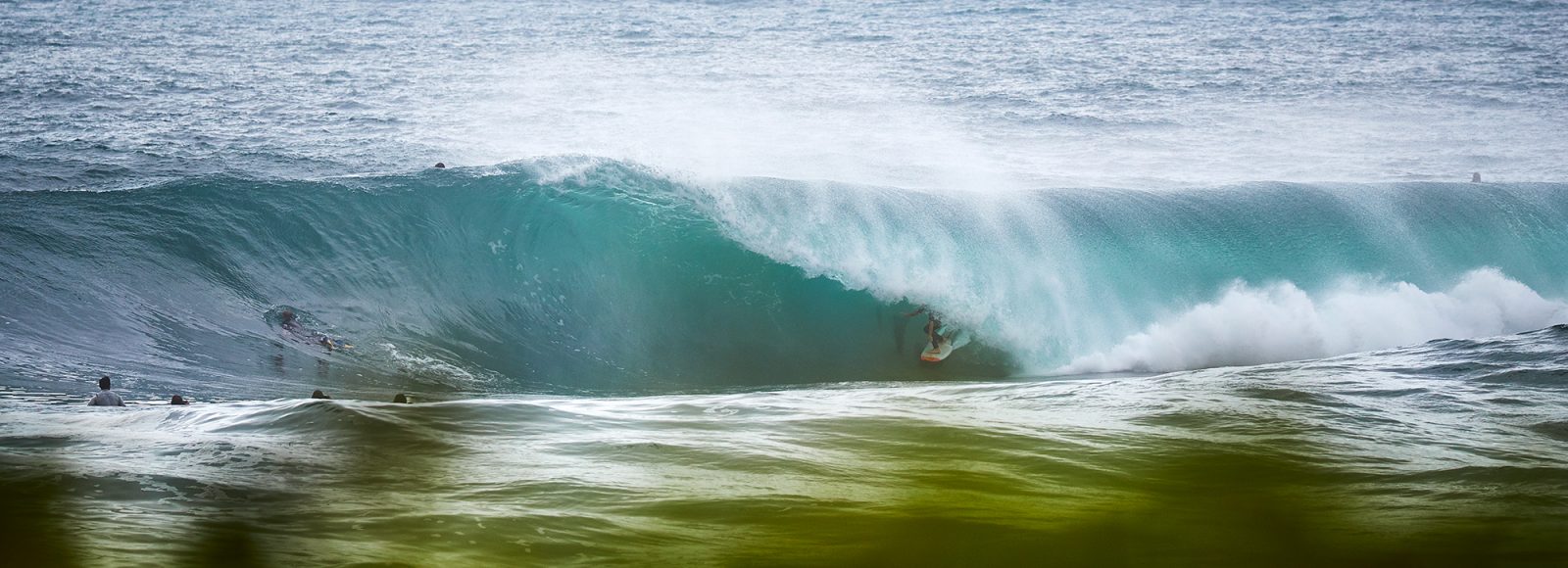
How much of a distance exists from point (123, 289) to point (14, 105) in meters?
11.6

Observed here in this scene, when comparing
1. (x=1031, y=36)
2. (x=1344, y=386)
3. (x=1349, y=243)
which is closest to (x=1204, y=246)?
(x=1349, y=243)

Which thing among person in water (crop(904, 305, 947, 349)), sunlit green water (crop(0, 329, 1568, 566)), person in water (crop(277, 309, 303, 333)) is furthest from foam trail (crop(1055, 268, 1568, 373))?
person in water (crop(277, 309, 303, 333))

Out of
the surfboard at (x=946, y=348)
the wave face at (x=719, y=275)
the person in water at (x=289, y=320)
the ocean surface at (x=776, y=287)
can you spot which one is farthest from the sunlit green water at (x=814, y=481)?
the surfboard at (x=946, y=348)

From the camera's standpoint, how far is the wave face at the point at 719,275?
1020cm

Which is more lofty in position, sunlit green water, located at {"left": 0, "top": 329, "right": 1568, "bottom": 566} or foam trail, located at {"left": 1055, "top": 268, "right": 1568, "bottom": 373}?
foam trail, located at {"left": 1055, "top": 268, "right": 1568, "bottom": 373}

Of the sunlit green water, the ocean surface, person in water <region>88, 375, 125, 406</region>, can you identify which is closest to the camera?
the sunlit green water

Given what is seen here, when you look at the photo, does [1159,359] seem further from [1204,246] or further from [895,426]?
[895,426]

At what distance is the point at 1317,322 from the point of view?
11.9m

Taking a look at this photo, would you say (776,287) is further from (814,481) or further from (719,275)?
(814,481)

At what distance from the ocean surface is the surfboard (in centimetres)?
16

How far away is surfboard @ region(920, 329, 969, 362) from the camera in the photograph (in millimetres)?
11383

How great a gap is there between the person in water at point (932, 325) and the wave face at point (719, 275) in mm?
197

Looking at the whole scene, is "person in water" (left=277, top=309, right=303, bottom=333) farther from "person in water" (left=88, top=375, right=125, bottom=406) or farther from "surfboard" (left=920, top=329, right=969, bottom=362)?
"surfboard" (left=920, top=329, right=969, bottom=362)

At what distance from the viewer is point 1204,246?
13750 millimetres
